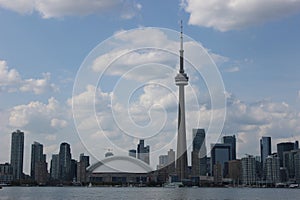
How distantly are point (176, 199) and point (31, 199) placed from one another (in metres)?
24.2

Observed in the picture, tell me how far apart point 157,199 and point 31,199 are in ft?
68.5

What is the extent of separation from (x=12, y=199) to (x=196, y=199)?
30.8 meters

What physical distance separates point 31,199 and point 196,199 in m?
27.8

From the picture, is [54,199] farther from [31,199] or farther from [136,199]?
[136,199]

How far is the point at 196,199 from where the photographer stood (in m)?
97.0

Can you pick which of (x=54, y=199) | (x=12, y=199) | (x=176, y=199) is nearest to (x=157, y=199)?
(x=176, y=199)

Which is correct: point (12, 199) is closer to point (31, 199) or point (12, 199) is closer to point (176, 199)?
point (31, 199)

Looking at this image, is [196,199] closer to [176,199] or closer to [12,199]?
[176,199]

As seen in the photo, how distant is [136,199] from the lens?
311 feet

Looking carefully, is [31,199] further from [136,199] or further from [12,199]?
[136,199]

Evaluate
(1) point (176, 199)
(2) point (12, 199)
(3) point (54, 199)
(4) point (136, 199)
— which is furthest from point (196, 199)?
(2) point (12, 199)

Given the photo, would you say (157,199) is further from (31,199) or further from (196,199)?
(31,199)

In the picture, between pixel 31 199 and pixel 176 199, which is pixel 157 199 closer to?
pixel 176 199

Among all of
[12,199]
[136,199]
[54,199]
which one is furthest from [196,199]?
[12,199]
